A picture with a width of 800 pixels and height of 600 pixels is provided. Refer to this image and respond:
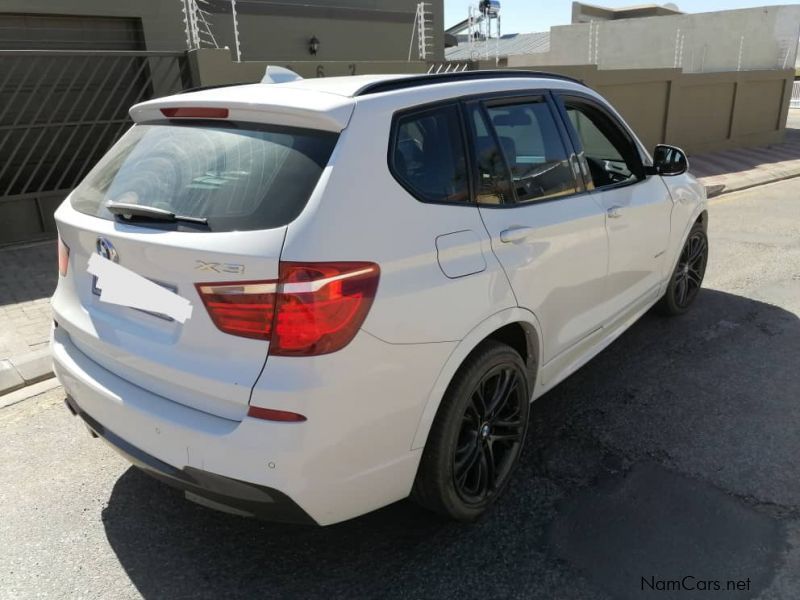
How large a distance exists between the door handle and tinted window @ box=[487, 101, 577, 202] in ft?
0.56

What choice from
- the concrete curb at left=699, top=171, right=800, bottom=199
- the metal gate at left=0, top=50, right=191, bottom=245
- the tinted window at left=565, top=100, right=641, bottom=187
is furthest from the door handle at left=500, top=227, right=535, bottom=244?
the concrete curb at left=699, top=171, right=800, bottom=199

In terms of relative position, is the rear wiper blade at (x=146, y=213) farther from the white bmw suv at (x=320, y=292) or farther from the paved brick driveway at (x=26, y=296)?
the paved brick driveway at (x=26, y=296)

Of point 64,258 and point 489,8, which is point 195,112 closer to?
point 64,258

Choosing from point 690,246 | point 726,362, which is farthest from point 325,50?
point 726,362

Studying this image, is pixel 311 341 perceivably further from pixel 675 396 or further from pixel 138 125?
pixel 675 396

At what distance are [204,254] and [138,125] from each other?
1104 mm

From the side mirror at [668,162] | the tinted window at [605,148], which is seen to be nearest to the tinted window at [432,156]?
the tinted window at [605,148]

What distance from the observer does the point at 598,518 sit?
2791mm

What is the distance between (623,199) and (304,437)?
2.51 metres

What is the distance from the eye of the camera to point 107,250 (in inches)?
96.2

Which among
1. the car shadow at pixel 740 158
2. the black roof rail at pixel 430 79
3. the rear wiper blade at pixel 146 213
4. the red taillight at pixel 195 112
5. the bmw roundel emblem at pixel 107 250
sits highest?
the black roof rail at pixel 430 79

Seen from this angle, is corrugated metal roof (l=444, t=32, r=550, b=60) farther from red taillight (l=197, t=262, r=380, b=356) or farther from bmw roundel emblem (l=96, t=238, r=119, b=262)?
red taillight (l=197, t=262, r=380, b=356)

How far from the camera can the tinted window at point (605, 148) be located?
12.5 ft

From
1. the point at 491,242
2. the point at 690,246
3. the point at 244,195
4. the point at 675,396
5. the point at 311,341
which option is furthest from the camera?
the point at 690,246
